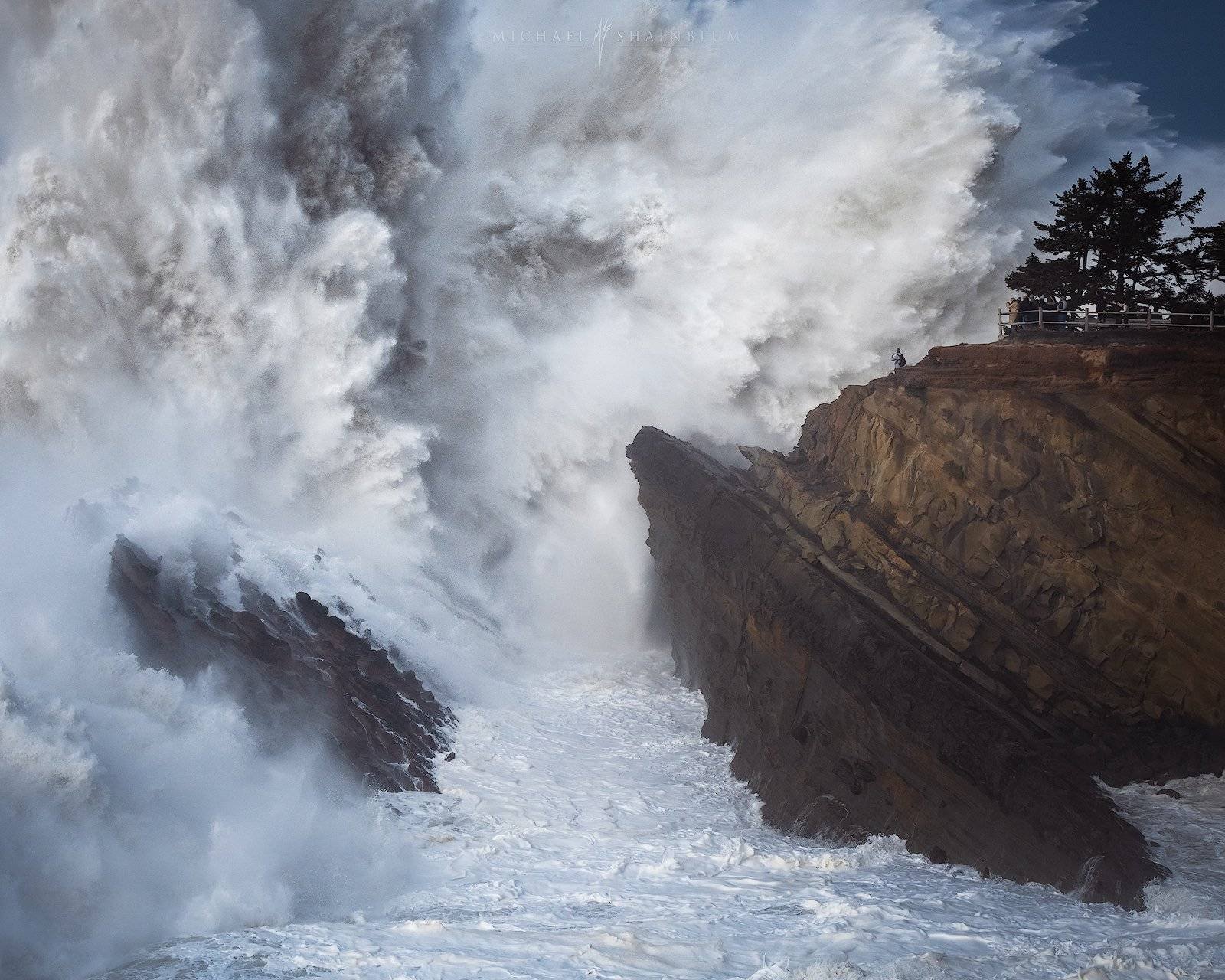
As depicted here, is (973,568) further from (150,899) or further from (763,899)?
(150,899)

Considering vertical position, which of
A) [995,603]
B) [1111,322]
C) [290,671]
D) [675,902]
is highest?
[1111,322]

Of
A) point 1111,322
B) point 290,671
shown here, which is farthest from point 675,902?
point 1111,322

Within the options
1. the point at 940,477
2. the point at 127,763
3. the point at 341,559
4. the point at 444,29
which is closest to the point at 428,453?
the point at 341,559

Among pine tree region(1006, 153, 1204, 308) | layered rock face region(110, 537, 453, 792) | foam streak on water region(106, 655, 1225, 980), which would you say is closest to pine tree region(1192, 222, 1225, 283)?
Result: pine tree region(1006, 153, 1204, 308)

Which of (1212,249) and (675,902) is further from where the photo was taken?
(1212,249)

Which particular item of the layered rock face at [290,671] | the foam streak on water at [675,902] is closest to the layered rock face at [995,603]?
the foam streak on water at [675,902]

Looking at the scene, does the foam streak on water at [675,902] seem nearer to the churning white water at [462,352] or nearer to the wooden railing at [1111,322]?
the churning white water at [462,352]

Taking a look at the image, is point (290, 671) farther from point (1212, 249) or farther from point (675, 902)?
point (1212, 249)
